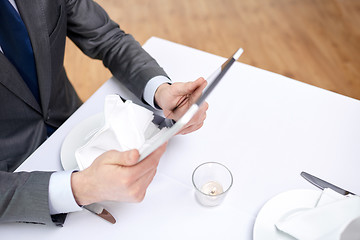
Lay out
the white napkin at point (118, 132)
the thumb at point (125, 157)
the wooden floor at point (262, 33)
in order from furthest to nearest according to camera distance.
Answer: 1. the wooden floor at point (262, 33)
2. the white napkin at point (118, 132)
3. the thumb at point (125, 157)

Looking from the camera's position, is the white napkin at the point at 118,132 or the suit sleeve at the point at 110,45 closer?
the white napkin at the point at 118,132

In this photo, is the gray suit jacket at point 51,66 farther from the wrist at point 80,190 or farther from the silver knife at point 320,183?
the silver knife at point 320,183

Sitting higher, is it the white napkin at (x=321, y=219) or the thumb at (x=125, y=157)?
the white napkin at (x=321, y=219)

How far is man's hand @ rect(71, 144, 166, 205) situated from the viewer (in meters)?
0.58

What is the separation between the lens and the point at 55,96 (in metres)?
1.06

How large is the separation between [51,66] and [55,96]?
120 mm

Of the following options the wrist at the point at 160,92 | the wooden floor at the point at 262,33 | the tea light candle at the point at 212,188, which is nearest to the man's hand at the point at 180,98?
the wrist at the point at 160,92

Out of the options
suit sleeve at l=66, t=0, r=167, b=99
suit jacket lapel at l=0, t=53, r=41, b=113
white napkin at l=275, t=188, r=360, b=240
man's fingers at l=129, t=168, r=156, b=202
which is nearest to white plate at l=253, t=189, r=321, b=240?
white napkin at l=275, t=188, r=360, b=240

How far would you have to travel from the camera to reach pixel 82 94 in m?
2.08

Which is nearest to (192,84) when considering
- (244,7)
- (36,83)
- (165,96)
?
(165,96)

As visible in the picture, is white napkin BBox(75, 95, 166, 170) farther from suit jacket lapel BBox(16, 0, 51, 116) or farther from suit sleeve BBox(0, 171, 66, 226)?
suit jacket lapel BBox(16, 0, 51, 116)

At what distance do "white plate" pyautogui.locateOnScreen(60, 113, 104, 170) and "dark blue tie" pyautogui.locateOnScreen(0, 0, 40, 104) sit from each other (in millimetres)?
243

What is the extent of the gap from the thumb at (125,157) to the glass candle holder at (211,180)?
0.55ft

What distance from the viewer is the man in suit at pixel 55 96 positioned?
2.05 feet
